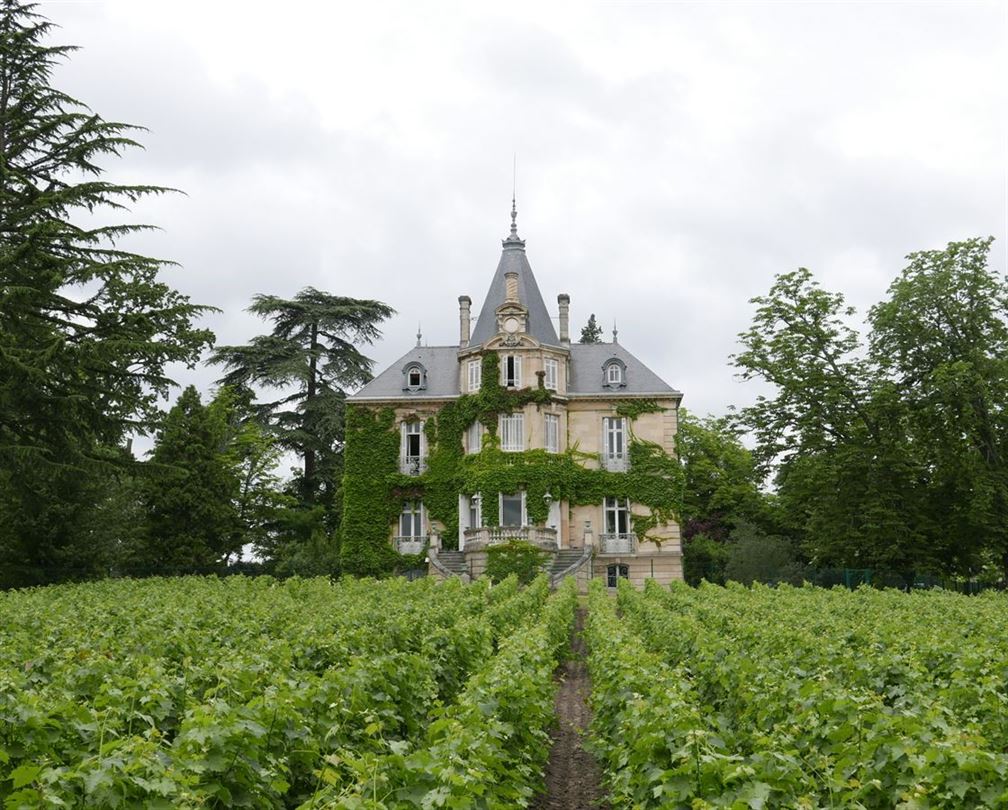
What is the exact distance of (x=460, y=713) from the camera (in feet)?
26.9

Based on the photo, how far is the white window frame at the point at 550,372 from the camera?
42.5m

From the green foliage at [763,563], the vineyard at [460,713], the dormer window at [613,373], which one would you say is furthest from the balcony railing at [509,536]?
the vineyard at [460,713]

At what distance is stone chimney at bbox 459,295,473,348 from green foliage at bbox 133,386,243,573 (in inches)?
407

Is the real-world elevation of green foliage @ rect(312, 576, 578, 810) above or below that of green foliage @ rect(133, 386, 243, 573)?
below

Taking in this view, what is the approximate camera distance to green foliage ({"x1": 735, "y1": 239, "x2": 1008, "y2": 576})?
122ft

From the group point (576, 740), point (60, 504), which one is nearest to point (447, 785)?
point (576, 740)

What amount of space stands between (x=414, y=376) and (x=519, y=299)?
4962mm

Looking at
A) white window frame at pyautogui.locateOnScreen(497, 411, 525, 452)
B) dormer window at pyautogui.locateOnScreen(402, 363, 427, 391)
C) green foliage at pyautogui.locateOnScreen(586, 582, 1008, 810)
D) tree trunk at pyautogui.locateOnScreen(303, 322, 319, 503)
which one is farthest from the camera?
tree trunk at pyautogui.locateOnScreen(303, 322, 319, 503)

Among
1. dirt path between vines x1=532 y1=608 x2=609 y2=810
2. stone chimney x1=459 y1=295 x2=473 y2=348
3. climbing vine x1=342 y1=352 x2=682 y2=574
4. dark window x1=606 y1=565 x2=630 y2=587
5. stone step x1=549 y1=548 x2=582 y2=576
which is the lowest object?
dirt path between vines x1=532 y1=608 x2=609 y2=810

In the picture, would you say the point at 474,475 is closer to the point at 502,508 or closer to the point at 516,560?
the point at 502,508

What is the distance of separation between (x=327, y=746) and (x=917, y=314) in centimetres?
3373

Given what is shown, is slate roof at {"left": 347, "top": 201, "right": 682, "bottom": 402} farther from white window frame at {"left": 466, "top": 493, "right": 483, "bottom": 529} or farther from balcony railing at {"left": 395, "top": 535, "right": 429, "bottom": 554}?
balcony railing at {"left": 395, "top": 535, "right": 429, "bottom": 554}

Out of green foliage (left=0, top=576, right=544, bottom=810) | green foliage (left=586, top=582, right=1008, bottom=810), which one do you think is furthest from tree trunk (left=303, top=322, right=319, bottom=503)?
green foliage (left=586, top=582, right=1008, bottom=810)

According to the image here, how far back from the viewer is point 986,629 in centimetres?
1581
